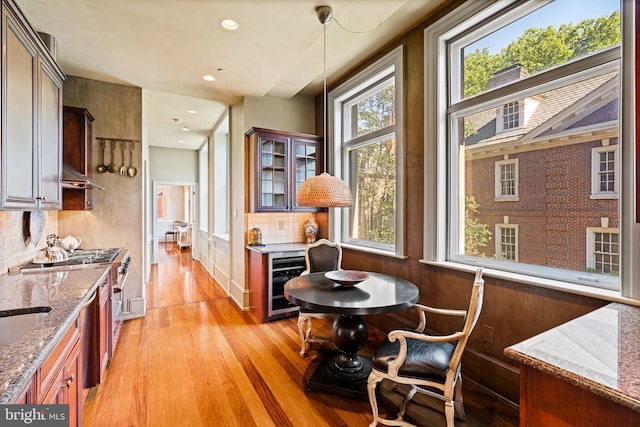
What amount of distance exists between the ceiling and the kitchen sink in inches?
84.4

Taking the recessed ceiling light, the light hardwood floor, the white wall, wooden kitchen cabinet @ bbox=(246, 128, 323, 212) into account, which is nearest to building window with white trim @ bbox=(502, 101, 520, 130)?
the light hardwood floor

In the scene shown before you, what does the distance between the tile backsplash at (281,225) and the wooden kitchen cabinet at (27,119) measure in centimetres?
216

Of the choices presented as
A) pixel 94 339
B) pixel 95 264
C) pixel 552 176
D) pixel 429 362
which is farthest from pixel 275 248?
pixel 552 176

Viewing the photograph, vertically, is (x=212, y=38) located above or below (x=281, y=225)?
above

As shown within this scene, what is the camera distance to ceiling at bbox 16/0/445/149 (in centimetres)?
224

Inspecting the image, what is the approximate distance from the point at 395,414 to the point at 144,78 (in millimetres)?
4173

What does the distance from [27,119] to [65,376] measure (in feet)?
5.28

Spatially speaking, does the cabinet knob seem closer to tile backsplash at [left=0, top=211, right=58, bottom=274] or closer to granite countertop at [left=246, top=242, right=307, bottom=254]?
tile backsplash at [left=0, top=211, right=58, bottom=274]

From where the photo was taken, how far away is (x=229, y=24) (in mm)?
2410

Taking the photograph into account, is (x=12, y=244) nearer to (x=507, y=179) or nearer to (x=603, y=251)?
(x=507, y=179)

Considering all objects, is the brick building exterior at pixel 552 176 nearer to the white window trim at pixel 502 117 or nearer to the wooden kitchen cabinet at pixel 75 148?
the white window trim at pixel 502 117

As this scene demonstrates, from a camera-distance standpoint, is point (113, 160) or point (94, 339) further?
point (113, 160)

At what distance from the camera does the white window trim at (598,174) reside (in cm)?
177

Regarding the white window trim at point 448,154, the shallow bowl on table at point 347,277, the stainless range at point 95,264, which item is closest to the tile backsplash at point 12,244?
the stainless range at point 95,264
